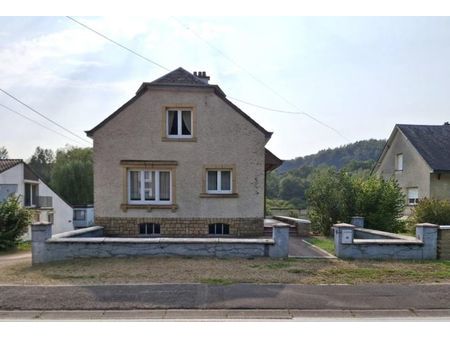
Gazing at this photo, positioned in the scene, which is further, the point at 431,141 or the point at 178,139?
the point at 431,141

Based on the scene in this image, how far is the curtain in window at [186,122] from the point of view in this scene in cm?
1479

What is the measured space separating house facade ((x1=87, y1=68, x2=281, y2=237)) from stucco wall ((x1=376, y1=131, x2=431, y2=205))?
48.9ft

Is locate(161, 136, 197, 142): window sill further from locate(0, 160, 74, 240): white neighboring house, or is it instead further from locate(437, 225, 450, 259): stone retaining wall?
locate(0, 160, 74, 240): white neighboring house

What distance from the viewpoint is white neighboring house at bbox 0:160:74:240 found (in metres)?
30.5

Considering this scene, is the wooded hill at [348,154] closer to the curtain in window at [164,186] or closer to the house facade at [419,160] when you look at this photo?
the house facade at [419,160]

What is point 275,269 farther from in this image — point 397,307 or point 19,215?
point 19,215

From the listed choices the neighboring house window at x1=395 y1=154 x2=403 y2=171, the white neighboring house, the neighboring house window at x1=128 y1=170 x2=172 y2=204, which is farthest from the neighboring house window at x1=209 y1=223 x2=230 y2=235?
the white neighboring house

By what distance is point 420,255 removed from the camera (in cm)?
987

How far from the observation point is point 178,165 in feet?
47.6

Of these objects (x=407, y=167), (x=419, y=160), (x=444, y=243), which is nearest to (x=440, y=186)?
(x=419, y=160)

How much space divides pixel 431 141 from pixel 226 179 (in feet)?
61.2

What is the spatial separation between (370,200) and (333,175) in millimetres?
1973

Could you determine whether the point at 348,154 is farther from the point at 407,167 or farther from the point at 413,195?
the point at 413,195

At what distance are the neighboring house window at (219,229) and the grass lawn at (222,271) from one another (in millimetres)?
5143
